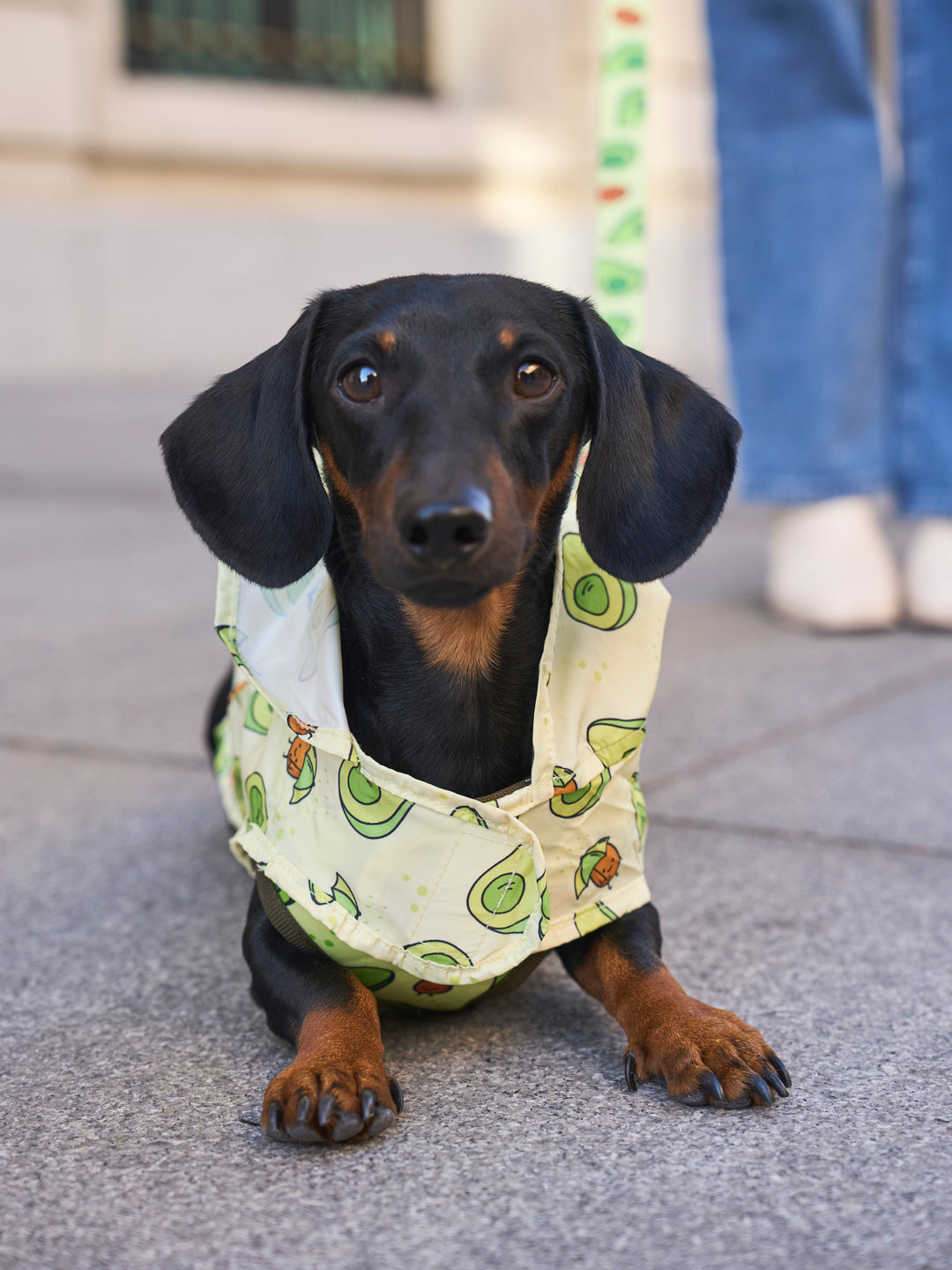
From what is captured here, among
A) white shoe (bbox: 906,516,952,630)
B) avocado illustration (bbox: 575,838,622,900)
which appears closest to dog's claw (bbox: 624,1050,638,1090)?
avocado illustration (bbox: 575,838,622,900)

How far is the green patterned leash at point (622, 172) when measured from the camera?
10.3ft

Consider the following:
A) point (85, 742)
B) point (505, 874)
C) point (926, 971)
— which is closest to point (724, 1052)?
point (505, 874)

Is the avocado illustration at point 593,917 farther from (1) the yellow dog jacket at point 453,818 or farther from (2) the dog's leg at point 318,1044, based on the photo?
(2) the dog's leg at point 318,1044

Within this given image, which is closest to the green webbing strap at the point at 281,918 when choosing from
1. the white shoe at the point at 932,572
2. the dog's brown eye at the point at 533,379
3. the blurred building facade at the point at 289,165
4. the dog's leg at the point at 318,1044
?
the dog's leg at the point at 318,1044

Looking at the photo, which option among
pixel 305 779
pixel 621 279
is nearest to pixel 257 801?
pixel 305 779

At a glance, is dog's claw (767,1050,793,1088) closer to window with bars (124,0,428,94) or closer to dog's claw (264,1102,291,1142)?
dog's claw (264,1102,291,1142)

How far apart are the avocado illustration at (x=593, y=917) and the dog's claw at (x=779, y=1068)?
0.30 metres

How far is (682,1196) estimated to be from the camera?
157cm

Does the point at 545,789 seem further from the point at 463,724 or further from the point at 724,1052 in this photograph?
the point at 724,1052

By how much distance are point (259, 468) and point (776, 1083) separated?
1.06 m

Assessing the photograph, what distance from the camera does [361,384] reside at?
6.70 ft

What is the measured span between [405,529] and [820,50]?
2.80m

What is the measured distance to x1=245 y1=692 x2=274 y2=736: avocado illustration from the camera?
7.36 feet

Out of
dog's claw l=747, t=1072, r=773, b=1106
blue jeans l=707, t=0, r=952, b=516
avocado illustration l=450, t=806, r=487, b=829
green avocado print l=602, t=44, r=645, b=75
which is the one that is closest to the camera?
dog's claw l=747, t=1072, r=773, b=1106
